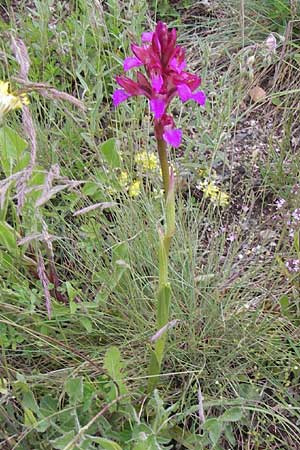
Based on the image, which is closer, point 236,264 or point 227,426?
point 227,426

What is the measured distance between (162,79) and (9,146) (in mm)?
500

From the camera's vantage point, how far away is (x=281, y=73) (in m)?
2.08

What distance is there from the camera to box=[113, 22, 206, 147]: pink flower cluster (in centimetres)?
95

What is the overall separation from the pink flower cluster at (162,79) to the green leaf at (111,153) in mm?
447

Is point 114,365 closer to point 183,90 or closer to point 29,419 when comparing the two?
point 29,419

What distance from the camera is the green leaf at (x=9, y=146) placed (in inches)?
52.3

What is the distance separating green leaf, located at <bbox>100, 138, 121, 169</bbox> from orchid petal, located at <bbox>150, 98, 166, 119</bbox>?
478mm

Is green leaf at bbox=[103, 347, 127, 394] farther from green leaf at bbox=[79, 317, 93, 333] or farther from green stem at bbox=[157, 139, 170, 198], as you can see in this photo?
green stem at bbox=[157, 139, 170, 198]

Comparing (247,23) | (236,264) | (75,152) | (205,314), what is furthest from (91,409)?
(247,23)

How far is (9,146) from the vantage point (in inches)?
52.7

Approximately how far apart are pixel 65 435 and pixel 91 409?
0.23m

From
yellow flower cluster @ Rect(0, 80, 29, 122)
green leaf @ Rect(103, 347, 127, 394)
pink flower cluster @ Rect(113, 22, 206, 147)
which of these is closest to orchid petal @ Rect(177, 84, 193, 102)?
pink flower cluster @ Rect(113, 22, 206, 147)

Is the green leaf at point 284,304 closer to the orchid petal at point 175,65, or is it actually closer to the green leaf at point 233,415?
the green leaf at point 233,415

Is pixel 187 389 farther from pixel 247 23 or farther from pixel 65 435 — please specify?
pixel 247 23
